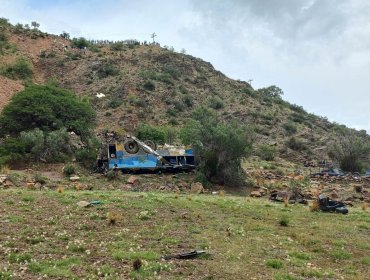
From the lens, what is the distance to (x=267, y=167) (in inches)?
1949

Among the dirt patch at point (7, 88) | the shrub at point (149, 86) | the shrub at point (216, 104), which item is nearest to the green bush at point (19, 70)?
the dirt patch at point (7, 88)

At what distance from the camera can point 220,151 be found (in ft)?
125

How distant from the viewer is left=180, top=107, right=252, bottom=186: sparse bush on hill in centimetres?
3738

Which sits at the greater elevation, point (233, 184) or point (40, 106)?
point (40, 106)

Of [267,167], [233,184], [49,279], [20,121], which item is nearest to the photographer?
[49,279]

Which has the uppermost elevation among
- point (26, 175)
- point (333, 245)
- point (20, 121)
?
point (20, 121)

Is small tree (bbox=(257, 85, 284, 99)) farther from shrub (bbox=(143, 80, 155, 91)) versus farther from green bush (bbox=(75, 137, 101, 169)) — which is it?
green bush (bbox=(75, 137, 101, 169))

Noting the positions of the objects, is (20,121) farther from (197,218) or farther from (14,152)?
(197,218)

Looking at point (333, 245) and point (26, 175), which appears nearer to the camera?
point (333, 245)

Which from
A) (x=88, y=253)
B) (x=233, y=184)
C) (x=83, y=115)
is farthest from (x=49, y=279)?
(x=83, y=115)

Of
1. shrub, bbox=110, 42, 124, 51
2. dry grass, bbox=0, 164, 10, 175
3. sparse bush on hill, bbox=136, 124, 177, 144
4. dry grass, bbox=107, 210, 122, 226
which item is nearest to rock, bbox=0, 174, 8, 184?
dry grass, bbox=0, 164, 10, 175

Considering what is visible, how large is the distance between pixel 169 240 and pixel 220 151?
2316 centimetres

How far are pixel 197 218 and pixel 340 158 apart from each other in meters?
37.2

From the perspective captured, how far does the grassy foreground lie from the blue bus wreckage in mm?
14179
